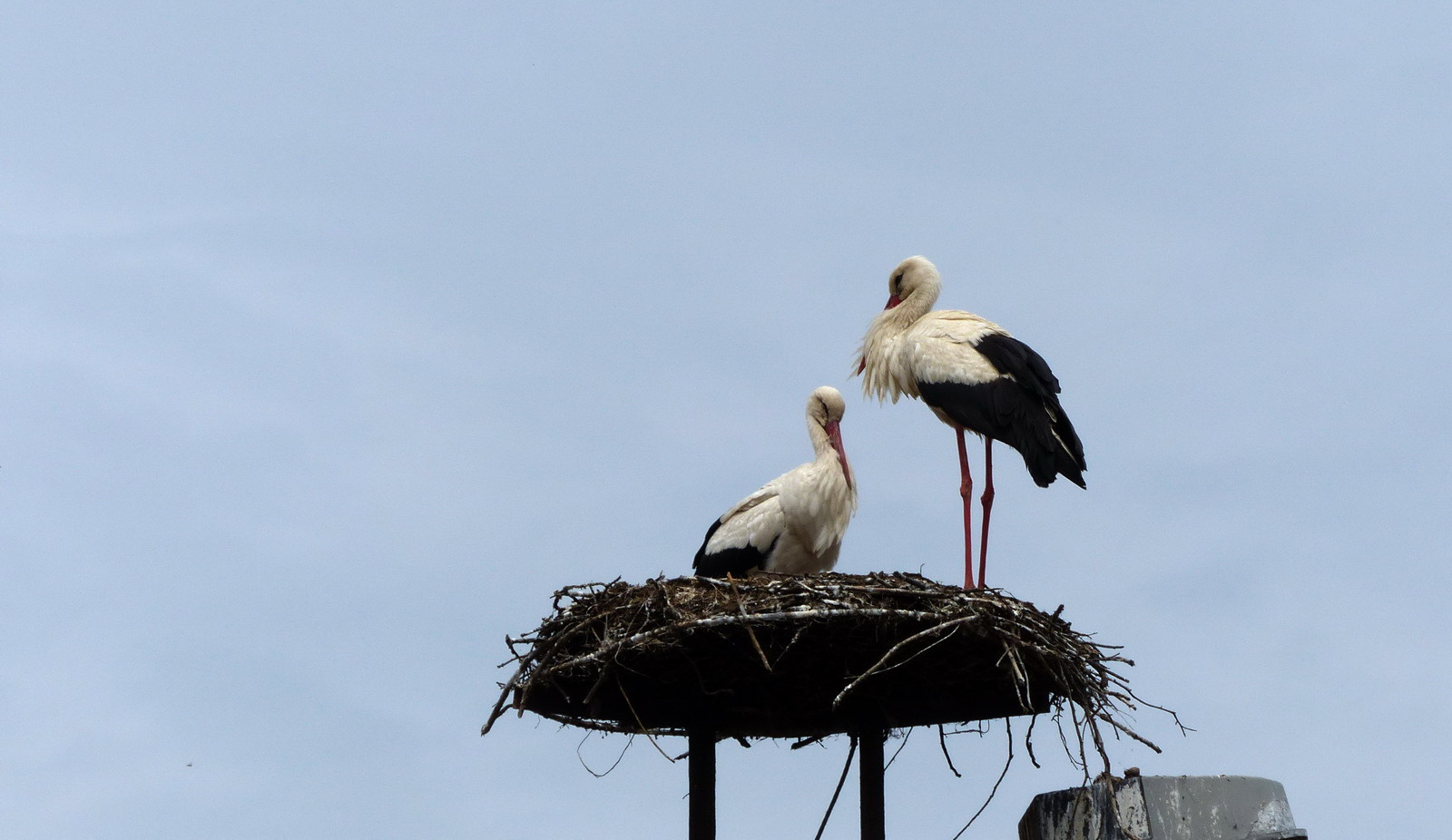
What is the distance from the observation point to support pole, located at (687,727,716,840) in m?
5.69

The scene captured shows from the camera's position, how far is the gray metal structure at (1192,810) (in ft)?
17.1

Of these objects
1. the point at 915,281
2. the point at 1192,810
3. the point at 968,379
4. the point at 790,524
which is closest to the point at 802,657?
the point at 1192,810

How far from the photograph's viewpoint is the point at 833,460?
25.2 feet

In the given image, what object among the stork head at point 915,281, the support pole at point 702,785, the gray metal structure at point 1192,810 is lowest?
the gray metal structure at point 1192,810

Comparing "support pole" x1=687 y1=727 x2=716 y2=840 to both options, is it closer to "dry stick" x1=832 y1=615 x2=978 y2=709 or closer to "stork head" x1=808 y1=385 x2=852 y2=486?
"dry stick" x1=832 y1=615 x2=978 y2=709

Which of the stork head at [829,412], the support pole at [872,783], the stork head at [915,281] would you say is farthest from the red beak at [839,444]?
the support pole at [872,783]

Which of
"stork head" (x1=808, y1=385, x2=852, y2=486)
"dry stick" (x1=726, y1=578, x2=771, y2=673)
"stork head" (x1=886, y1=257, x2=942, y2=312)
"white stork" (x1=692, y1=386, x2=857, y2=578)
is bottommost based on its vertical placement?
"dry stick" (x1=726, y1=578, x2=771, y2=673)

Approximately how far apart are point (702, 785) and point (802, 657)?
22.5 inches

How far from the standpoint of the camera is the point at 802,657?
5707mm

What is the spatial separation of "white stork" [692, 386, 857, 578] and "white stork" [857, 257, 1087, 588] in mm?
638

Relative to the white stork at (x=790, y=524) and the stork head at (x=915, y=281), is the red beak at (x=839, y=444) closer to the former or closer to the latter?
the white stork at (x=790, y=524)

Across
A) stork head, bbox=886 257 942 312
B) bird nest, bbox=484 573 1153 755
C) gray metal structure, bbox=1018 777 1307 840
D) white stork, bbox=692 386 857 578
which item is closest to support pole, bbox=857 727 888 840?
bird nest, bbox=484 573 1153 755

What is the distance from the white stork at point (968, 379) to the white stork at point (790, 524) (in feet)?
2.09

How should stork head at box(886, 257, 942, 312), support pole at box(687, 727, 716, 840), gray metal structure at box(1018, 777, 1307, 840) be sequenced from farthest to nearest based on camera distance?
1. stork head at box(886, 257, 942, 312)
2. support pole at box(687, 727, 716, 840)
3. gray metal structure at box(1018, 777, 1307, 840)
